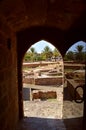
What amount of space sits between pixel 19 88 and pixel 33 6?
2751 mm

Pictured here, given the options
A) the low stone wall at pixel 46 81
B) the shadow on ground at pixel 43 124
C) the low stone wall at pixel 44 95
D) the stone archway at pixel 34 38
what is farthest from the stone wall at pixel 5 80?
the low stone wall at pixel 46 81

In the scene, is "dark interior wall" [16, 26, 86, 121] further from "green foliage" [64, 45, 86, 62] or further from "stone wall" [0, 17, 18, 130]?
"stone wall" [0, 17, 18, 130]

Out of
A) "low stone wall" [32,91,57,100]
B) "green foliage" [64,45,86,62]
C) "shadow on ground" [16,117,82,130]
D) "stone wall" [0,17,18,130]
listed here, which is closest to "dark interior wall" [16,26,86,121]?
"shadow on ground" [16,117,82,130]

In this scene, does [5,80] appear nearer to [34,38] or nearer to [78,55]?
[78,55]

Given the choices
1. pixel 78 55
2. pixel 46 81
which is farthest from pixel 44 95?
pixel 78 55

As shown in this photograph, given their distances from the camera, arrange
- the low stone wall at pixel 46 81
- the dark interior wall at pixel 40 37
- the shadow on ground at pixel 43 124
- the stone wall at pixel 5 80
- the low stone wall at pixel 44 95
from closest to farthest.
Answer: the stone wall at pixel 5 80, the shadow on ground at pixel 43 124, the dark interior wall at pixel 40 37, the low stone wall at pixel 44 95, the low stone wall at pixel 46 81

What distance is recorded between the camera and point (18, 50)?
4.62 meters

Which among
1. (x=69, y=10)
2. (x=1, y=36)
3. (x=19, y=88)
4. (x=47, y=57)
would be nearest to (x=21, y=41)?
(x=19, y=88)

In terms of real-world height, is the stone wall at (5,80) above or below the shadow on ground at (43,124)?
above

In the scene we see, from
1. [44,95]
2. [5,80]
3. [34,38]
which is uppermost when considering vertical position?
[34,38]

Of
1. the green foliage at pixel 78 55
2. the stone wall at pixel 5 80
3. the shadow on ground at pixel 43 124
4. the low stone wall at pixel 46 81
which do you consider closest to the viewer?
the stone wall at pixel 5 80

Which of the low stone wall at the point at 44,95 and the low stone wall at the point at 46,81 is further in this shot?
the low stone wall at the point at 46,81

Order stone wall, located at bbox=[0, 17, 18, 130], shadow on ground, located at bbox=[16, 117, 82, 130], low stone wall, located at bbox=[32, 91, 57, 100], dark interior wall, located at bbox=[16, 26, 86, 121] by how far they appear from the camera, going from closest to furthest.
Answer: stone wall, located at bbox=[0, 17, 18, 130] → shadow on ground, located at bbox=[16, 117, 82, 130] → dark interior wall, located at bbox=[16, 26, 86, 121] → low stone wall, located at bbox=[32, 91, 57, 100]

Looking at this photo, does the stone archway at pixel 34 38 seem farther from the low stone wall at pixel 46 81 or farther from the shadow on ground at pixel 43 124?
the low stone wall at pixel 46 81
